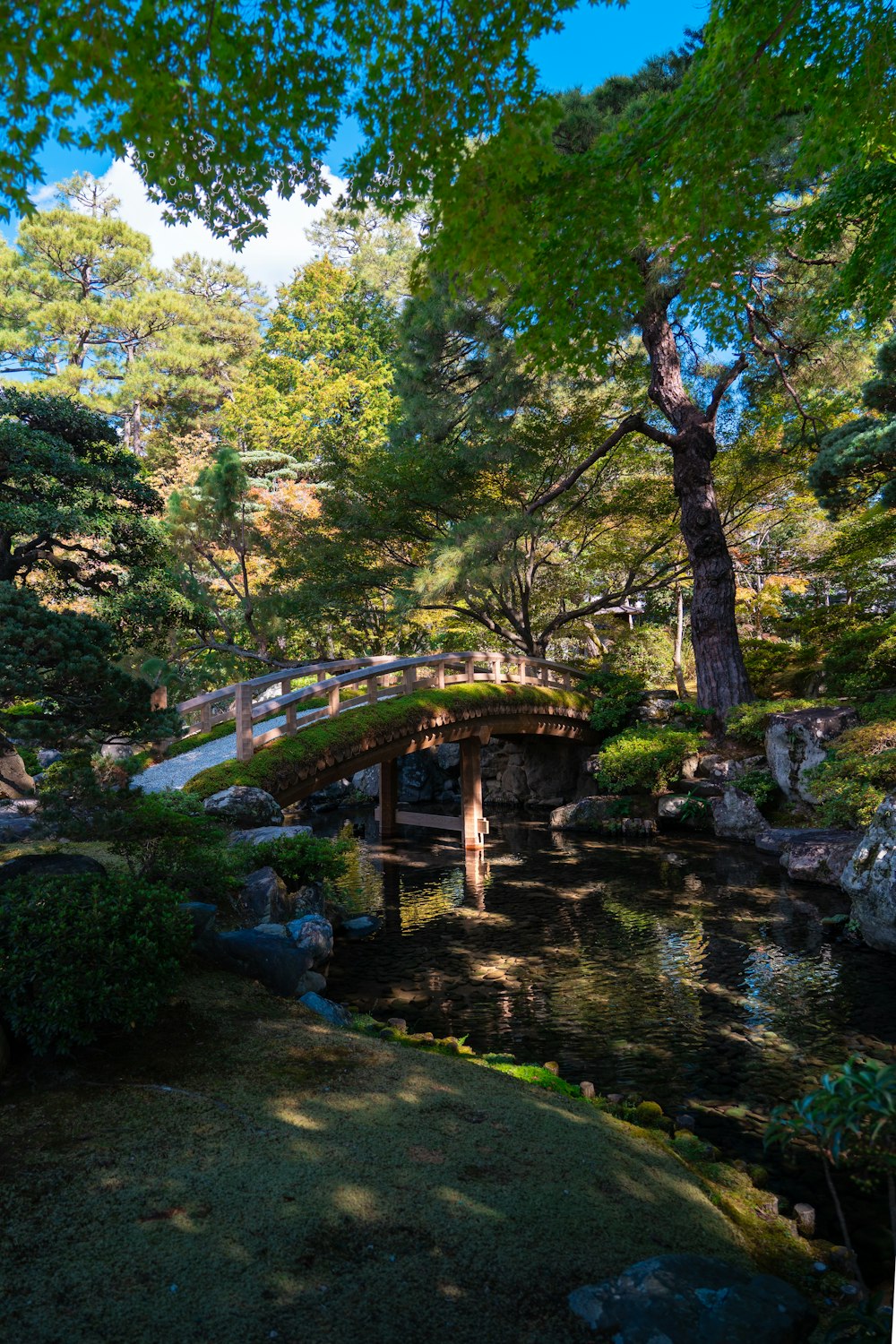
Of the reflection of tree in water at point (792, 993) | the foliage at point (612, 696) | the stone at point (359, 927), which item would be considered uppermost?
the foliage at point (612, 696)

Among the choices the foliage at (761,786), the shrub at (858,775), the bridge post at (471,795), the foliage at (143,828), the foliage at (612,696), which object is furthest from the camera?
the foliage at (612,696)

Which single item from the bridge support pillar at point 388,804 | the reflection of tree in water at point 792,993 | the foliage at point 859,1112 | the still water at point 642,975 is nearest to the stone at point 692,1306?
the foliage at point 859,1112

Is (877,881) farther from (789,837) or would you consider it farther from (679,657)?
(679,657)

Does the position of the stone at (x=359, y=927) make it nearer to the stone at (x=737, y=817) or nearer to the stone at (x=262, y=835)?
the stone at (x=262, y=835)

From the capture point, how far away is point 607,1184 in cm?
420

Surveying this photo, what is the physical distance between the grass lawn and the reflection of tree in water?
3.45m

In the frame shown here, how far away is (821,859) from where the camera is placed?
43.3 feet

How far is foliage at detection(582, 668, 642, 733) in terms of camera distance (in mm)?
21578

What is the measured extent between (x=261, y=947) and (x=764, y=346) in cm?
1747

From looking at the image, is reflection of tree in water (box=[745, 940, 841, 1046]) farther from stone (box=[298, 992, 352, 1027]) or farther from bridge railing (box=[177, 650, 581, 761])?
bridge railing (box=[177, 650, 581, 761])

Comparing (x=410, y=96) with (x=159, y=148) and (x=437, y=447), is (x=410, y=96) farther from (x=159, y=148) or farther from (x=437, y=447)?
(x=437, y=447)

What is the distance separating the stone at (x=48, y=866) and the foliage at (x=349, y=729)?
409cm

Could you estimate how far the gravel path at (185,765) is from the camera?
11586mm

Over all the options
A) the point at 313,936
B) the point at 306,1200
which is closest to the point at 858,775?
the point at 313,936
